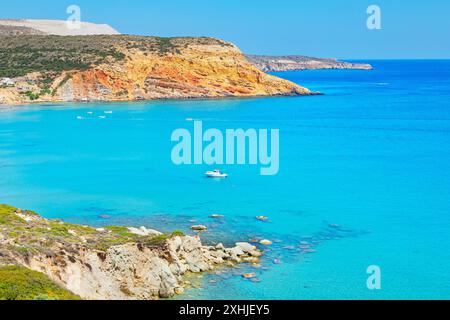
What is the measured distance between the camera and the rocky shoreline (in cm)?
1653

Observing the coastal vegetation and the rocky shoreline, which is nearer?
the rocky shoreline

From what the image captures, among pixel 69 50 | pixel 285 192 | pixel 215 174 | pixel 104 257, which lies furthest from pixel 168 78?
pixel 104 257

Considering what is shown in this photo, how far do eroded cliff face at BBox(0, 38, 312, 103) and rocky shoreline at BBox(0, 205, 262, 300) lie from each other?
68.1 metres

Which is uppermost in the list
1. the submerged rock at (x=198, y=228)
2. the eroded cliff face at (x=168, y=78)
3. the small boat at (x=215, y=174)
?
the eroded cliff face at (x=168, y=78)

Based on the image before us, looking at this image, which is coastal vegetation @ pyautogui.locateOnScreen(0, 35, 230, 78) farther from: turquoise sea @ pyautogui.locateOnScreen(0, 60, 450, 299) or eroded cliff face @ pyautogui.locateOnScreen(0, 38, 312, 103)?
turquoise sea @ pyautogui.locateOnScreen(0, 60, 450, 299)

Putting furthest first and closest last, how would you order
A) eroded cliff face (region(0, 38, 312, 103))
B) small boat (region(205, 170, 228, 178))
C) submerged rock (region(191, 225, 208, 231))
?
eroded cliff face (region(0, 38, 312, 103)) → small boat (region(205, 170, 228, 178)) → submerged rock (region(191, 225, 208, 231))

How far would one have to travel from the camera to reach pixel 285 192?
34.9 m

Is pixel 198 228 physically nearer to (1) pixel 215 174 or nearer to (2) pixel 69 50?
(1) pixel 215 174

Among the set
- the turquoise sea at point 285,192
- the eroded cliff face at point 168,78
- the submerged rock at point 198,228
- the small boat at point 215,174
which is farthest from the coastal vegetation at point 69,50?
the submerged rock at point 198,228

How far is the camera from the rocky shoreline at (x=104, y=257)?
1653 cm

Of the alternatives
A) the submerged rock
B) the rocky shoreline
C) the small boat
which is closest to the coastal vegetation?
the small boat

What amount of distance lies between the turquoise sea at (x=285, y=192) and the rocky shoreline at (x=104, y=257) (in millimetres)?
1206

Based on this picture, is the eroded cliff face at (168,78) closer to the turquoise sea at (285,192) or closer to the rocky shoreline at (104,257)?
the turquoise sea at (285,192)
